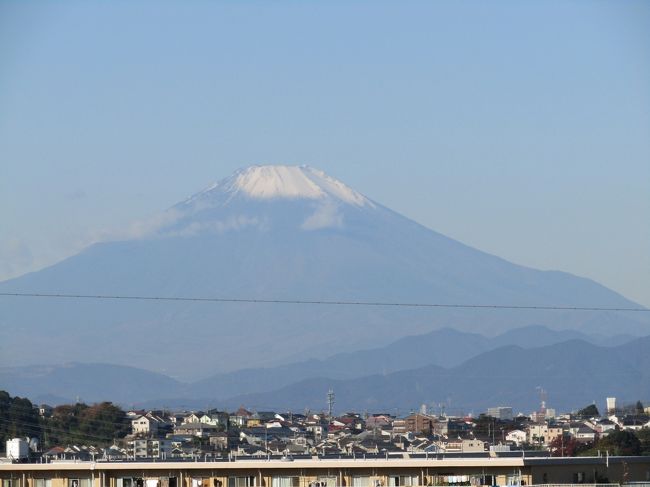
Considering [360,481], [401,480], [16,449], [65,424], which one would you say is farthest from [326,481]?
[65,424]

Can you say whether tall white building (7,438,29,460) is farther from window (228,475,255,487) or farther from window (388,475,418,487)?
window (388,475,418,487)

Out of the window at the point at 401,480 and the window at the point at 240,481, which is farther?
the window at the point at 240,481

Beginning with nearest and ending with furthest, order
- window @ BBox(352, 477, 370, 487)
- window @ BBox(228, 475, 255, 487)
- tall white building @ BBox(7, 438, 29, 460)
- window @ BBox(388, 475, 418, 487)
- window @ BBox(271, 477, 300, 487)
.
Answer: window @ BBox(388, 475, 418, 487)
window @ BBox(352, 477, 370, 487)
window @ BBox(271, 477, 300, 487)
window @ BBox(228, 475, 255, 487)
tall white building @ BBox(7, 438, 29, 460)

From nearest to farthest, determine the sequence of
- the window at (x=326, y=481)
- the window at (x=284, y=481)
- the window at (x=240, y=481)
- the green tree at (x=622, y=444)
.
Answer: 1. the window at (x=326, y=481)
2. the window at (x=284, y=481)
3. the window at (x=240, y=481)
4. the green tree at (x=622, y=444)

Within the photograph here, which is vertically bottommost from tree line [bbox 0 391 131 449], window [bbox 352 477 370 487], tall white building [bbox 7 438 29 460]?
window [bbox 352 477 370 487]

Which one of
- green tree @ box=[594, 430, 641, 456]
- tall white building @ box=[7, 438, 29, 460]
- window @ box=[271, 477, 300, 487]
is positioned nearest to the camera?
window @ box=[271, 477, 300, 487]

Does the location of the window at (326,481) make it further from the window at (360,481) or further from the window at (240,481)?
the window at (240,481)

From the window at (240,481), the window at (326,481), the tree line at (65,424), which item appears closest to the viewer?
the window at (326,481)

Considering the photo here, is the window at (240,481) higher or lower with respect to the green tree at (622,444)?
lower

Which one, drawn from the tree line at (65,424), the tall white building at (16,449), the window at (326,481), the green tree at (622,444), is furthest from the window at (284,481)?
the tree line at (65,424)

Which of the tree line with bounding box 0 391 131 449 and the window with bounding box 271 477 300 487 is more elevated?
the tree line with bounding box 0 391 131 449

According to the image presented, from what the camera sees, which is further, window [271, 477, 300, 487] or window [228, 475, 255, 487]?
window [228, 475, 255, 487]

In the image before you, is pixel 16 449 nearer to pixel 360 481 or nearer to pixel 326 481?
pixel 326 481

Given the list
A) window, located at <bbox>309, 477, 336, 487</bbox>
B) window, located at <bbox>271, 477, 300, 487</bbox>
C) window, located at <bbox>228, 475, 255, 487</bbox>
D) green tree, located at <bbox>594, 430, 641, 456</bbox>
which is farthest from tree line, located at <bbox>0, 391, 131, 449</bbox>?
window, located at <bbox>309, 477, 336, 487</bbox>
